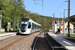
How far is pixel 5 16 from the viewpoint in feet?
159

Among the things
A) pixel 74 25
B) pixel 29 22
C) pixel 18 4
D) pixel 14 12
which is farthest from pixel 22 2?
pixel 29 22

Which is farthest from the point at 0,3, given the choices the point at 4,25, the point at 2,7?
the point at 4,25

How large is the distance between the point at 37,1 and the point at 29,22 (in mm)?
9400

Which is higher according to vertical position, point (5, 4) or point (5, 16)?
point (5, 4)

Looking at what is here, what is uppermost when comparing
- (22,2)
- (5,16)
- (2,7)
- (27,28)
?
(22,2)

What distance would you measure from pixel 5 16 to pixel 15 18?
10898 mm

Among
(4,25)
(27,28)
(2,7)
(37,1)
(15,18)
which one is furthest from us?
(15,18)

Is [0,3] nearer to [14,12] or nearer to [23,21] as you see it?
[14,12]

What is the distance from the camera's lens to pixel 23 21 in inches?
1140

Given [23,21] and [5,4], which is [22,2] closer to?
[5,4]

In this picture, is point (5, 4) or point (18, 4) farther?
point (18, 4)

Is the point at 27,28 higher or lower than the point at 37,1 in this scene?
lower

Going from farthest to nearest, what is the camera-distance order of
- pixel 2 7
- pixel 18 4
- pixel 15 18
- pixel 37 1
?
pixel 18 4 < pixel 15 18 < pixel 2 7 < pixel 37 1

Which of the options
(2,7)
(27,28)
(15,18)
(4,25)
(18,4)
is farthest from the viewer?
(18,4)
